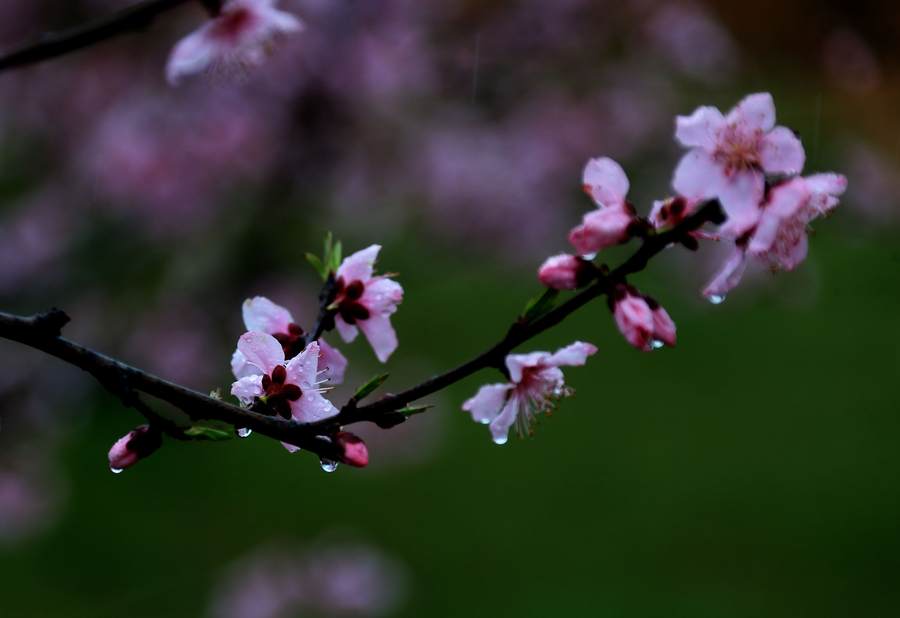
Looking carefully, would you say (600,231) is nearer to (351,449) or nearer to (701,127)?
(701,127)

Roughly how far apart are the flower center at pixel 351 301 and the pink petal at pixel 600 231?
267 millimetres

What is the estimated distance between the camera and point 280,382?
640 millimetres

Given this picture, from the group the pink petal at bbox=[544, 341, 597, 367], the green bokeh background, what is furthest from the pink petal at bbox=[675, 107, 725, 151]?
the green bokeh background

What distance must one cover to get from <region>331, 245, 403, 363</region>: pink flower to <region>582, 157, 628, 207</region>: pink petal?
0.78 feet

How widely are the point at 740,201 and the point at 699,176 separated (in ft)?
0.13

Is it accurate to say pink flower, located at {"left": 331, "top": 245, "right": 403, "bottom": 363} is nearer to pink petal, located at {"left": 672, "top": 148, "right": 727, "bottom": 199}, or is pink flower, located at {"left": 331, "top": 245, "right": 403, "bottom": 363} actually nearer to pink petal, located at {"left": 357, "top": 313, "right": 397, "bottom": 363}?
pink petal, located at {"left": 357, "top": 313, "right": 397, "bottom": 363}

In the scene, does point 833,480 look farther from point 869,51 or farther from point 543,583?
point 869,51

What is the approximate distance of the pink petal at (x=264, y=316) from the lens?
0.73 metres

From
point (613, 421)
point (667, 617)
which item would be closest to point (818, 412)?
point (613, 421)

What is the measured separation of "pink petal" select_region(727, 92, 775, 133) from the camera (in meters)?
0.62

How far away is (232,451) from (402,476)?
51.4 inches

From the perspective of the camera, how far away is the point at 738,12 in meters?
7.35

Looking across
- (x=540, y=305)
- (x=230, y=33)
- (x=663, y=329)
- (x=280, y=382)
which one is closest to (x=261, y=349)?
(x=280, y=382)

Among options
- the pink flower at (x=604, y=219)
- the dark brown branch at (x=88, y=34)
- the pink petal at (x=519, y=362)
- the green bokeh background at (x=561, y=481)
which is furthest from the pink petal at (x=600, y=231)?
the green bokeh background at (x=561, y=481)
